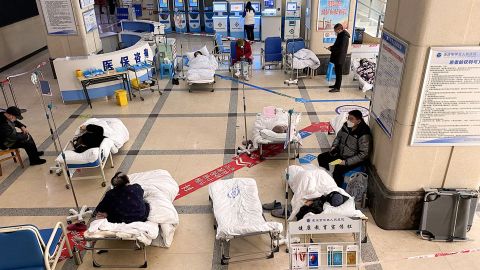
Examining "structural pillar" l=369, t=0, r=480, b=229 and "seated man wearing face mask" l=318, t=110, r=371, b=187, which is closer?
"structural pillar" l=369, t=0, r=480, b=229

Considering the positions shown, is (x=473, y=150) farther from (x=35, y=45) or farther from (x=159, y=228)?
(x=35, y=45)

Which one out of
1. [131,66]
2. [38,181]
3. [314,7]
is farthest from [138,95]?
[314,7]

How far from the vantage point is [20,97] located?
987 cm

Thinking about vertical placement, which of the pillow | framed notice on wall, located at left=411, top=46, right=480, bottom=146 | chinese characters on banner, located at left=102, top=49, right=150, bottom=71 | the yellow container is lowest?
the yellow container

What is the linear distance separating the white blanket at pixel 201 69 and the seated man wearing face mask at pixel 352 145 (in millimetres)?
4911

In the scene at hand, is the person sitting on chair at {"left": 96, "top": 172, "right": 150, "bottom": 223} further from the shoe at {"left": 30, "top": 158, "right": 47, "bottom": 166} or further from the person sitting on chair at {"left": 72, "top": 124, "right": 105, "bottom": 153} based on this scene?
the shoe at {"left": 30, "top": 158, "right": 47, "bottom": 166}

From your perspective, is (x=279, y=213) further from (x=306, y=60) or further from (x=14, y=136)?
(x=306, y=60)

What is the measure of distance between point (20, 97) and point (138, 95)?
3104mm

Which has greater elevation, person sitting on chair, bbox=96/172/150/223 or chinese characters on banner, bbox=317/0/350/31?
chinese characters on banner, bbox=317/0/350/31

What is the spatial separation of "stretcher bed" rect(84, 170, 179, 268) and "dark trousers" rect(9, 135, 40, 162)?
2349 mm

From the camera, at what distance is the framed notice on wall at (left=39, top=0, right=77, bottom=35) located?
997 centimetres

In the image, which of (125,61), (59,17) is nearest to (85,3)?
(59,17)

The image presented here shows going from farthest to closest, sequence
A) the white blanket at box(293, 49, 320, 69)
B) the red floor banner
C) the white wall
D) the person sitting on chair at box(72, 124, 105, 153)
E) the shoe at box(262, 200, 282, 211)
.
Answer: the white wall < the white blanket at box(293, 49, 320, 69) < the person sitting on chair at box(72, 124, 105, 153) < the red floor banner < the shoe at box(262, 200, 282, 211)

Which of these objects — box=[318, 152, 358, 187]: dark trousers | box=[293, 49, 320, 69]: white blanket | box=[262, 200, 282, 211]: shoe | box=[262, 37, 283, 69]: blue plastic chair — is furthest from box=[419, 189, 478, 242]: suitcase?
box=[262, 37, 283, 69]: blue plastic chair
